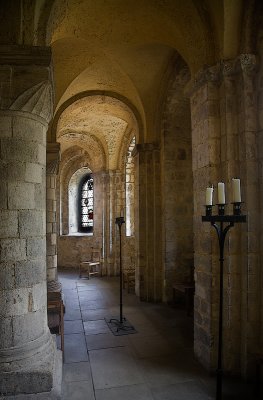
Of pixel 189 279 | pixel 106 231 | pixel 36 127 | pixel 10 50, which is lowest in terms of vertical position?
pixel 189 279

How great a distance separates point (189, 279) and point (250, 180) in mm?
4364

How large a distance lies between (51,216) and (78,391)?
4621mm

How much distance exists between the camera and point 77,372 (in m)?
4.29

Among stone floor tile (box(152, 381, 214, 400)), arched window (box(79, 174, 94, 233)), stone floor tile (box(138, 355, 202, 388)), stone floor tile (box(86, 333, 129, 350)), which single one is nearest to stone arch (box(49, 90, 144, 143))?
stone floor tile (box(86, 333, 129, 350))

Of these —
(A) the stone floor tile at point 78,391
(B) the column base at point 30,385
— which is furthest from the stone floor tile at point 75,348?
(B) the column base at point 30,385

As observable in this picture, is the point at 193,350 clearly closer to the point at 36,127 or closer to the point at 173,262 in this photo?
the point at 173,262

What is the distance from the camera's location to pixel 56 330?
5660 millimetres

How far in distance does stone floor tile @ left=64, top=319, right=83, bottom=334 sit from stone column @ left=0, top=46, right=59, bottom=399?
2.29 metres

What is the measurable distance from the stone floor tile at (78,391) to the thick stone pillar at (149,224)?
14.1 ft

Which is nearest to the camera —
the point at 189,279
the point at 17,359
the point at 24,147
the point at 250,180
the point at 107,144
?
the point at 17,359

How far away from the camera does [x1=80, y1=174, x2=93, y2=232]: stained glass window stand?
15.5m

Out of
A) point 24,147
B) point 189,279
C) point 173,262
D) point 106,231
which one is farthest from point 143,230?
point 24,147

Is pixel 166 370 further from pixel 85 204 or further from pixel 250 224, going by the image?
pixel 85 204

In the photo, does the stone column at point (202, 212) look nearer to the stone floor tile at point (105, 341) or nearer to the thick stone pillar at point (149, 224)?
the stone floor tile at point (105, 341)
